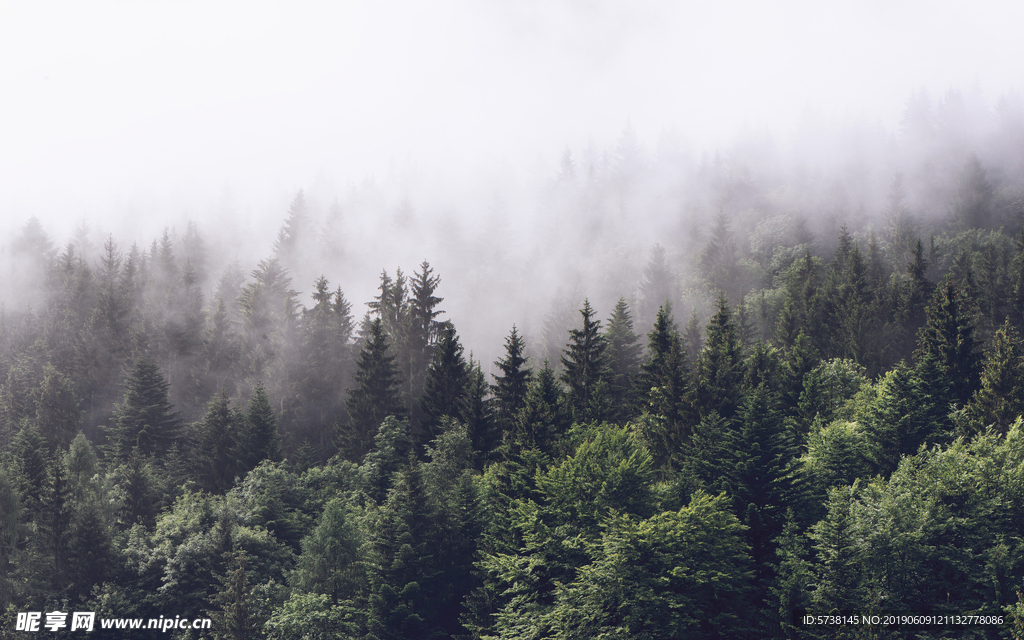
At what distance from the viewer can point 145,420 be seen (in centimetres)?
9081

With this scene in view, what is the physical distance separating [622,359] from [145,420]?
50.1 m

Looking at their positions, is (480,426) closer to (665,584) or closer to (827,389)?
(665,584)

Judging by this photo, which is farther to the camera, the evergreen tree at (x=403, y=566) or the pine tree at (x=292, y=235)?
the pine tree at (x=292, y=235)

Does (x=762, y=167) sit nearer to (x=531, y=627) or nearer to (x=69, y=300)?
(x=69, y=300)

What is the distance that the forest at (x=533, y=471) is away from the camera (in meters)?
49.8

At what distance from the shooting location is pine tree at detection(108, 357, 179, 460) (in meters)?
89.5

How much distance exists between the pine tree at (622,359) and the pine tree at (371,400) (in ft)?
68.6

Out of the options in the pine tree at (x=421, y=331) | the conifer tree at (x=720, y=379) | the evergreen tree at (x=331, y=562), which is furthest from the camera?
the pine tree at (x=421, y=331)

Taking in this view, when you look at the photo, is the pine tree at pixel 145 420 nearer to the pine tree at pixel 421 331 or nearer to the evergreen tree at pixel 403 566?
the pine tree at pixel 421 331

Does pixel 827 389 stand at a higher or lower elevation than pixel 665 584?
higher

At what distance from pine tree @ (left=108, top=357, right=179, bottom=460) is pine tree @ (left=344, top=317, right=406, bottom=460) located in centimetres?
2176

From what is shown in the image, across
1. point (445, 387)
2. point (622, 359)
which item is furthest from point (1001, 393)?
point (445, 387)

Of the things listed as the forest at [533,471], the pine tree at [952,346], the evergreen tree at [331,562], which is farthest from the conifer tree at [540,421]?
the pine tree at [952,346]

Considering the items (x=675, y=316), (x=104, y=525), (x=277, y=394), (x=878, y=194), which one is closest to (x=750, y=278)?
(x=675, y=316)
